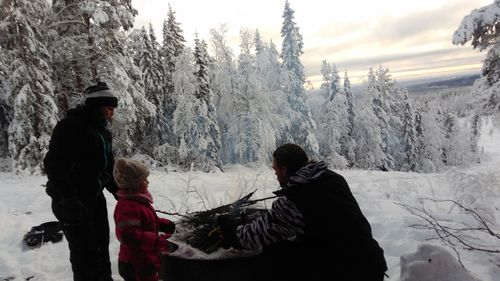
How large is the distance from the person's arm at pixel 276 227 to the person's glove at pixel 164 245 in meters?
0.67

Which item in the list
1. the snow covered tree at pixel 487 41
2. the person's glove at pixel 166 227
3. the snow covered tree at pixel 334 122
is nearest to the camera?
the person's glove at pixel 166 227

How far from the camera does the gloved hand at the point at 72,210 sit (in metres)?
2.81

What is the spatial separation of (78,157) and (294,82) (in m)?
21.8

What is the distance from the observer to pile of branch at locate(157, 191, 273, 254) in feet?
9.35

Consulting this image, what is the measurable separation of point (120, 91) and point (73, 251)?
451 inches

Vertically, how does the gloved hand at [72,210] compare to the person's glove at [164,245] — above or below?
above

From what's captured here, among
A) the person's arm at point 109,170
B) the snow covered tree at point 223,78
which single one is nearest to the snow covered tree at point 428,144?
the snow covered tree at point 223,78

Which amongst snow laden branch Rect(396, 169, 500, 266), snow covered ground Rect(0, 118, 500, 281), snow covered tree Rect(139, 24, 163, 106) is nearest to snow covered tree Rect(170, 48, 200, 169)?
snow covered tree Rect(139, 24, 163, 106)

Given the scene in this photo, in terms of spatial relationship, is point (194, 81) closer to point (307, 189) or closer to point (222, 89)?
point (222, 89)

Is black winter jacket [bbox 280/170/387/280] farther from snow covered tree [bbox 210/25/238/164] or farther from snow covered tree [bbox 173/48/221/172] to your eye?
Answer: snow covered tree [bbox 210/25/238/164]

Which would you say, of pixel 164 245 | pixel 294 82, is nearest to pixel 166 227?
pixel 164 245

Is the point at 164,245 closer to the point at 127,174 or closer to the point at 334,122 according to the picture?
the point at 127,174

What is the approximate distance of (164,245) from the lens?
285 cm

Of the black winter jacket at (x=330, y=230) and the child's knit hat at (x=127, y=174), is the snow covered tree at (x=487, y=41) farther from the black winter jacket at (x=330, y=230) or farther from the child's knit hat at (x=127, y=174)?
the child's knit hat at (x=127, y=174)
